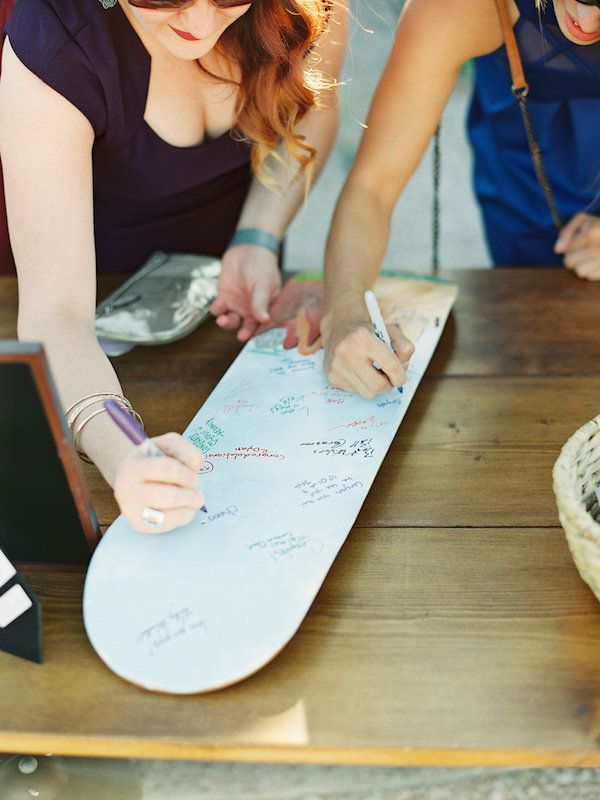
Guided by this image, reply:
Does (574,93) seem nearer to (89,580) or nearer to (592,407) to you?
(592,407)

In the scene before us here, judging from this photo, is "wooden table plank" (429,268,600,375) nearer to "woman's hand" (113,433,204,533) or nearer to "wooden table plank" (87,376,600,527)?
"wooden table plank" (87,376,600,527)

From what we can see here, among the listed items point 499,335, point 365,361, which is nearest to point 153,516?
point 365,361

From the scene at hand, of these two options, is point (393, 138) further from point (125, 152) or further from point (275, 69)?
point (125, 152)

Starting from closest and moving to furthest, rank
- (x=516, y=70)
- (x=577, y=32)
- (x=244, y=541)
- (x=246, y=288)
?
(x=244, y=541) < (x=577, y=32) < (x=516, y=70) < (x=246, y=288)

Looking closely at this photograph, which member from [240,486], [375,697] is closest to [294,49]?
[240,486]

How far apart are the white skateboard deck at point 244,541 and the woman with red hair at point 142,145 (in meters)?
0.05

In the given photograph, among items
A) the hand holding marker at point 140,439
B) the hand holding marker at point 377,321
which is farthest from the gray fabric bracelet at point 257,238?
the hand holding marker at point 140,439

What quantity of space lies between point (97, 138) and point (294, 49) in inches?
11.6

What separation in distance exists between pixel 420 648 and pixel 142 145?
83 centimetres

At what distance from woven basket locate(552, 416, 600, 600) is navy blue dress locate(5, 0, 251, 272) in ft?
2.38

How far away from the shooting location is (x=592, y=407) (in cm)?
109

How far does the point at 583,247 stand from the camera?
1.39m

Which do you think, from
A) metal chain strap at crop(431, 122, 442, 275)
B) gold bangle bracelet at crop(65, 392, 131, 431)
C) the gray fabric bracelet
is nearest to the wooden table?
gold bangle bracelet at crop(65, 392, 131, 431)

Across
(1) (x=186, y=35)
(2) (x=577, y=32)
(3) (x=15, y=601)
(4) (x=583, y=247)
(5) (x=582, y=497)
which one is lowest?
(4) (x=583, y=247)
